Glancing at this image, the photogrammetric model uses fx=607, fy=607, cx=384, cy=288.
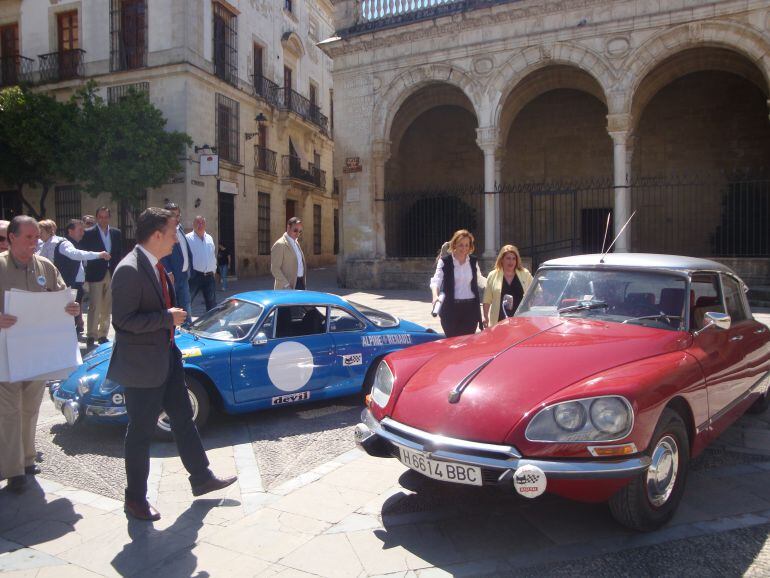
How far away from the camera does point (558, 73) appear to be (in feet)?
60.3

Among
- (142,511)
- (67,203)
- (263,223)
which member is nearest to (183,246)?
(142,511)

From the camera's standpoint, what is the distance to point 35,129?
67.1 ft

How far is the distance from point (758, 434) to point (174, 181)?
19907 millimetres

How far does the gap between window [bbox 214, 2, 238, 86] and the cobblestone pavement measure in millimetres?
21151

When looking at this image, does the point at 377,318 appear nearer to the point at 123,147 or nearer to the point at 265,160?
the point at 123,147

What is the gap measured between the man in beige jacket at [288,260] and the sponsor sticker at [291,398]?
3215 millimetres

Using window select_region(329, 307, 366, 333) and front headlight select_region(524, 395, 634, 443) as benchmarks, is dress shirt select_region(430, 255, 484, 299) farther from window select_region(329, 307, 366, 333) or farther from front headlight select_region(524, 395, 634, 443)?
front headlight select_region(524, 395, 634, 443)

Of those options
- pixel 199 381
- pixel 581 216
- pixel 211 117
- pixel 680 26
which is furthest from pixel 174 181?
pixel 199 381

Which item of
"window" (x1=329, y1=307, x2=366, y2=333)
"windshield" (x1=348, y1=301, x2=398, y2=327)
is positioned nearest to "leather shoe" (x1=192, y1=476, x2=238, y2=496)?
"window" (x1=329, y1=307, x2=366, y2=333)

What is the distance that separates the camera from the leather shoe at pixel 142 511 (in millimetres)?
3561

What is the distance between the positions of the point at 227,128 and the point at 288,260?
16.6 metres

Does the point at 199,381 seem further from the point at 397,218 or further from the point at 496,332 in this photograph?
the point at 397,218

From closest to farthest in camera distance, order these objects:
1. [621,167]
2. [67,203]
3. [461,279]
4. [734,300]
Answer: [734,300] < [461,279] < [621,167] < [67,203]

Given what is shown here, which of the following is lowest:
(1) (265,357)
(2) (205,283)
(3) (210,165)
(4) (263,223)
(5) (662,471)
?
(5) (662,471)
